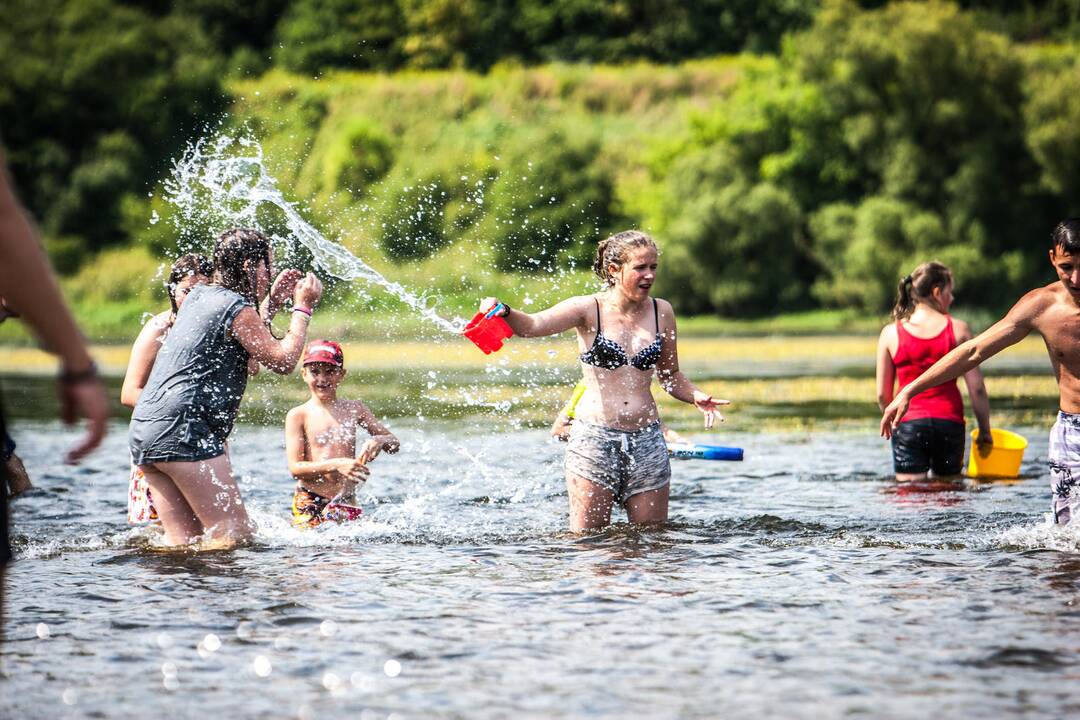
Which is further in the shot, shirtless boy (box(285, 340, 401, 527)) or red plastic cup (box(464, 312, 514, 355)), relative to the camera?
shirtless boy (box(285, 340, 401, 527))

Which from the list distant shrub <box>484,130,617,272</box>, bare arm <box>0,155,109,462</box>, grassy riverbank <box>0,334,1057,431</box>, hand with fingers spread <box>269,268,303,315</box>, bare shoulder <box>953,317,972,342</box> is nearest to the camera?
bare arm <box>0,155,109,462</box>

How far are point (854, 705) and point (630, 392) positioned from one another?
2723 millimetres

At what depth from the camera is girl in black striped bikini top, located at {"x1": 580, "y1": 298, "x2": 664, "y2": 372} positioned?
22.4ft

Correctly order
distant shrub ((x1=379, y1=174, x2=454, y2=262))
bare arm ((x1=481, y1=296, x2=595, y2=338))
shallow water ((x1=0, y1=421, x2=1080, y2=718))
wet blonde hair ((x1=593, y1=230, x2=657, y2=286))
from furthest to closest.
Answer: distant shrub ((x1=379, y1=174, x2=454, y2=262)), wet blonde hair ((x1=593, y1=230, x2=657, y2=286)), bare arm ((x1=481, y1=296, x2=595, y2=338)), shallow water ((x1=0, y1=421, x2=1080, y2=718))

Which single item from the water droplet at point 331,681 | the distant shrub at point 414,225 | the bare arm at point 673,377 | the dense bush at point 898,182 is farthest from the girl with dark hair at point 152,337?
the dense bush at point 898,182

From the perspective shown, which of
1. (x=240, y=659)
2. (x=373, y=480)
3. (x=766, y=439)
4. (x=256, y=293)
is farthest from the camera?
(x=766, y=439)

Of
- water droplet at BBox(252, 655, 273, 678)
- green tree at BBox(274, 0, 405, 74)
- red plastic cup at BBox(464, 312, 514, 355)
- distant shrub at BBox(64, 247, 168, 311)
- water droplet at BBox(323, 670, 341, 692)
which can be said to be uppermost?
green tree at BBox(274, 0, 405, 74)

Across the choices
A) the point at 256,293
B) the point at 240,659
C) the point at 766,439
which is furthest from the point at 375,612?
the point at 766,439

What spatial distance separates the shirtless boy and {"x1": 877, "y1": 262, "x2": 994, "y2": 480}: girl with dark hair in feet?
11.1

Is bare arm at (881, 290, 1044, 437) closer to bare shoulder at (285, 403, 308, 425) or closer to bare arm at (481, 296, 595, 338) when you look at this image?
bare arm at (481, 296, 595, 338)

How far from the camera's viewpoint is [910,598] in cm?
589

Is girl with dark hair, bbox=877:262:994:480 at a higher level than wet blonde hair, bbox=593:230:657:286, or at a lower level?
lower

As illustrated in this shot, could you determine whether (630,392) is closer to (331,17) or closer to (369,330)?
(369,330)

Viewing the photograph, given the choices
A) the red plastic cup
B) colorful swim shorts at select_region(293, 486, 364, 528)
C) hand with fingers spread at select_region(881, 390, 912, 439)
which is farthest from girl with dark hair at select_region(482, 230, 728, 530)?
colorful swim shorts at select_region(293, 486, 364, 528)
